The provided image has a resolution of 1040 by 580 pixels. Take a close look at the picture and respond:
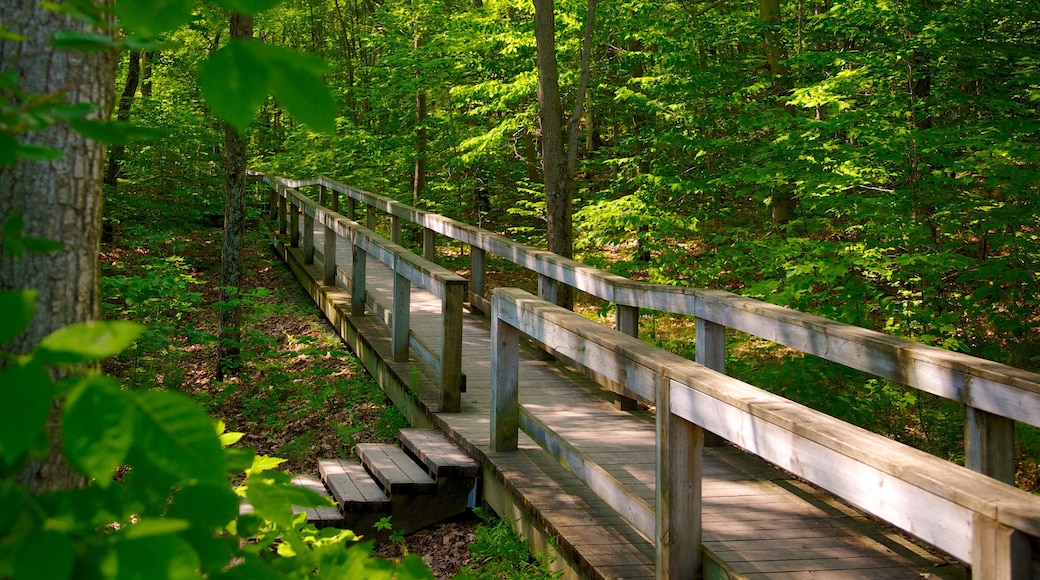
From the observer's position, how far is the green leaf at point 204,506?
1143mm

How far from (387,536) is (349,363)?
3863 millimetres

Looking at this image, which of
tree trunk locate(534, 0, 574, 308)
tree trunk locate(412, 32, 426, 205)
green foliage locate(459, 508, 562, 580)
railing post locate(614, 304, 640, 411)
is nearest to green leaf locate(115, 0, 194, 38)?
green foliage locate(459, 508, 562, 580)

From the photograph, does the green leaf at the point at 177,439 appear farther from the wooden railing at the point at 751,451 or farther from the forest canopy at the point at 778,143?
the forest canopy at the point at 778,143

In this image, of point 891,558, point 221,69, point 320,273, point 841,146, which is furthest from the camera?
point 320,273

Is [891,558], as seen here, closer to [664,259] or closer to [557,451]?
[557,451]

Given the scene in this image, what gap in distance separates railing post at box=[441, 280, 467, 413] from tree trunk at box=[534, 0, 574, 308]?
10.3ft

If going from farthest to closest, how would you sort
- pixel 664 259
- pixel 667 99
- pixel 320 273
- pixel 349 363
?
pixel 320 273 → pixel 667 99 → pixel 664 259 → pixel 349 363

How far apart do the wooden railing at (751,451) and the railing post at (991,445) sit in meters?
1.41


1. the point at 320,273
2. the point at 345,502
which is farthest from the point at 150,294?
the point at 345,502

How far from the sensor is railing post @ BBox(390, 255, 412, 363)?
7.29m

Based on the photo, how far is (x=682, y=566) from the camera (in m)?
3.39

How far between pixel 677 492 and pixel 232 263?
7.20 meters

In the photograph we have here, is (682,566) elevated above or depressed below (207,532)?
below

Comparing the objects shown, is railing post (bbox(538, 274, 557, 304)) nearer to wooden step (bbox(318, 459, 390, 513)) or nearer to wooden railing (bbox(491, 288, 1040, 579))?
wooden railing (bbox(491, 288, 1040, 579))
